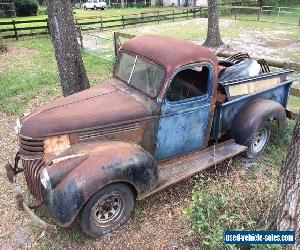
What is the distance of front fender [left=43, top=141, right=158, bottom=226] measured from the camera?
3982 millimetres

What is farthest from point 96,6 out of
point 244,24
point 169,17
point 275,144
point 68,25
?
point 275,144

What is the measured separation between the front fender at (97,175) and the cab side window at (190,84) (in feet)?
3.73

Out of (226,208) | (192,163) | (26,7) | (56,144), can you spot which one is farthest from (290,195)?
Answer: (26,7)

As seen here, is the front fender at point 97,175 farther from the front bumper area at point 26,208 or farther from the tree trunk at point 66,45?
the tree trunk at point 66,45

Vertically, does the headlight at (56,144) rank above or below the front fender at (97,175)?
above

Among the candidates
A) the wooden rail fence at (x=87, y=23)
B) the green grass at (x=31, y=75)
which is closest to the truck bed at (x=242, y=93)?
the green grass at (x=31, y=75)

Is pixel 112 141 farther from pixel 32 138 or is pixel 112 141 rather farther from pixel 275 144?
pixel 275 144

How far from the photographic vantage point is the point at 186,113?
5094mm

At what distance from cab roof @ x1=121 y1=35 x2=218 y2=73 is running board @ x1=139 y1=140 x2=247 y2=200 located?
1.44 meters

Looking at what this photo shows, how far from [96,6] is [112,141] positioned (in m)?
41.3

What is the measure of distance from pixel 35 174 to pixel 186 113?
228cm

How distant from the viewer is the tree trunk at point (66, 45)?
24.9ft

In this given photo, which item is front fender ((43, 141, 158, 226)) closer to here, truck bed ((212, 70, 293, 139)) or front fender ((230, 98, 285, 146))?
truck bed ((212, 70, 293, 139))

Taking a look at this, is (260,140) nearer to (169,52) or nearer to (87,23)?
(169,52)
